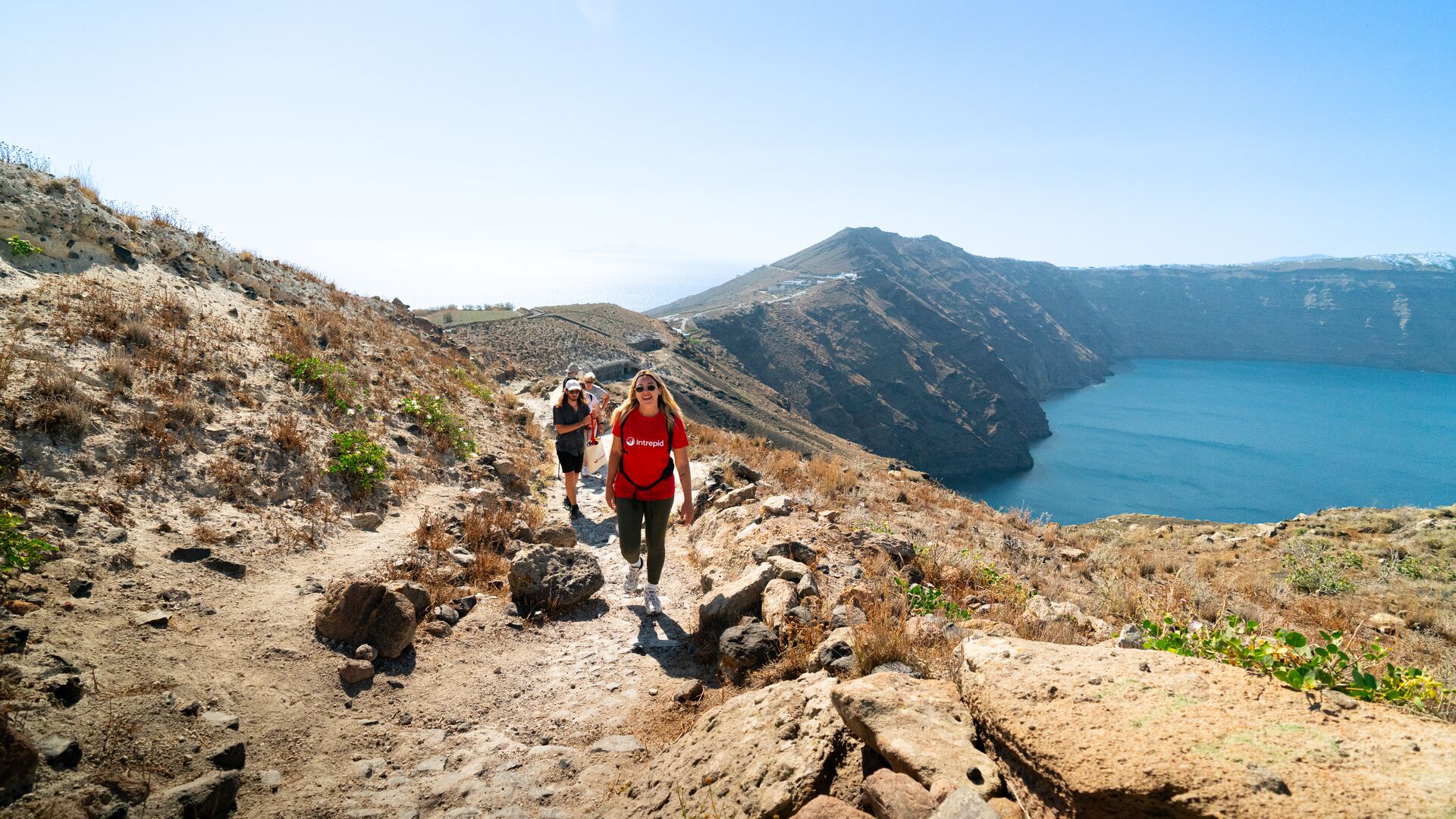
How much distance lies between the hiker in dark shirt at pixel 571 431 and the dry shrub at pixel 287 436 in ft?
10.8

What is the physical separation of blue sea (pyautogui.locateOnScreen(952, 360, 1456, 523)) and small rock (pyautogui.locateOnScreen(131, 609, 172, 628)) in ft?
144

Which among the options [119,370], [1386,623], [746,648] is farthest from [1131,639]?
[119,370]

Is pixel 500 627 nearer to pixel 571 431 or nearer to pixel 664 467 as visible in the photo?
pixel 664 467

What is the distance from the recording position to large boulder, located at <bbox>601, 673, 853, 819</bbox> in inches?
108

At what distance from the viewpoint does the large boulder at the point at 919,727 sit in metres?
2.51

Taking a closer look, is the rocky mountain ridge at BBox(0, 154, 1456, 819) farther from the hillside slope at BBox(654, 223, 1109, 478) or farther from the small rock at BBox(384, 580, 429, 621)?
the hillside slope at BBox(654, 223, 1109, 478)

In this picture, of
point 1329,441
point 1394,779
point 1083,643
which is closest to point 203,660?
point 1394,779

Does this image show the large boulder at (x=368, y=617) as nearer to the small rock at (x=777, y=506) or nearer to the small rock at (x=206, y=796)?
the small rock at (x=206, y=796)

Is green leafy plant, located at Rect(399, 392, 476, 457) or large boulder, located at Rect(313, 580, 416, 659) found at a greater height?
green leafy plant, located at Rect(399, 392, 476, 457)

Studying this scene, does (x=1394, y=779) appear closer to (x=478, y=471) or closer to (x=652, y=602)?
(x=652, y=602)

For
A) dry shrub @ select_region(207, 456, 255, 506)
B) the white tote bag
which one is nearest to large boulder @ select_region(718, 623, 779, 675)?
dry shrub @ select_region(207, 456, 255, 506)

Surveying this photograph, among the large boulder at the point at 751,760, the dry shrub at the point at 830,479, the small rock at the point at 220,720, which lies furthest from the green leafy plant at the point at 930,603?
the small rock at the point at 220,720

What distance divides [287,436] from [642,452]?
5.36 metres

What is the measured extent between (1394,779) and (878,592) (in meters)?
4.07
